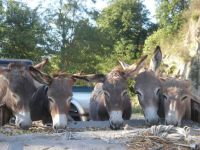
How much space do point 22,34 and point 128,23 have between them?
20307 mm

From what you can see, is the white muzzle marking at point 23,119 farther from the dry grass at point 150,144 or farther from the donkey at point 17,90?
the dry grass at point 150,144

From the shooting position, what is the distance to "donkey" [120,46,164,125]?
7328 millimetres

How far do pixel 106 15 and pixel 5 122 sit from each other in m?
41.4

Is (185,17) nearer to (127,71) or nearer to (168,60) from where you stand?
(168,60)

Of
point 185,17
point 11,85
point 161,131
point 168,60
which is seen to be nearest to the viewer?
point 161,131

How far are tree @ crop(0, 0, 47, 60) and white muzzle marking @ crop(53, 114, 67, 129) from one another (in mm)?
20905

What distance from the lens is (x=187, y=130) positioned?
212 inches

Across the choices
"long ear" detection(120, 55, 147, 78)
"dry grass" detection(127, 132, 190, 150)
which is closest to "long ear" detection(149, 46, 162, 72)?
"long ear" detection(120, 55, 147, 78)

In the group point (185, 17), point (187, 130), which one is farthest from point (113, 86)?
point (185, 17)

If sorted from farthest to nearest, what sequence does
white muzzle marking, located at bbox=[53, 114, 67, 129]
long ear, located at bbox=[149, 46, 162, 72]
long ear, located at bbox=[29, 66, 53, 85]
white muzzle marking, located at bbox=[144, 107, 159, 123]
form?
1. long ear, located at bbox=[149, 46, 162, 72]
2. long ear, located at bbox=[29, 66, 53, 85]
3. white muzzle marking, located at bbox=[144, 107, 159, 123]
4. white muzzle marking, located at bbox=[53, 114, 67, 129]

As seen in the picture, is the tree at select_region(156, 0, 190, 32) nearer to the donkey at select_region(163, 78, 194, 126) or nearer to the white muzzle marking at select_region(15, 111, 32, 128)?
the donkey at select_region(163, 78, 194, 126)

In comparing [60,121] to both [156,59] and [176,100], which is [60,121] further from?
[156,59]

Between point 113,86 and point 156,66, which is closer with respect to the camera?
point 113,86

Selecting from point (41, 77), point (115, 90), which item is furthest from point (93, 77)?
point (41, 77)
